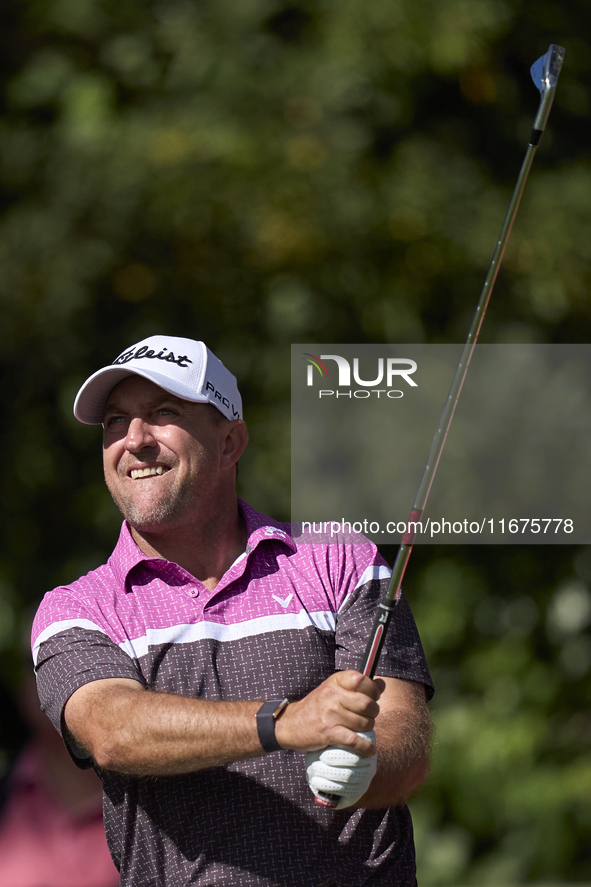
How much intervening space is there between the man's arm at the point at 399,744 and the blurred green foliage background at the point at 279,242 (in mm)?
2734

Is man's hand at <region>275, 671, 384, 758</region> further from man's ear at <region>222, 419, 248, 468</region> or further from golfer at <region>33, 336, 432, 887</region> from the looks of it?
man's ear at <region>222, 419, 248, 468</region>

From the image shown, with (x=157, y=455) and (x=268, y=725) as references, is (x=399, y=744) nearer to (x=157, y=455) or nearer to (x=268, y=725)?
(x=268, y=725)

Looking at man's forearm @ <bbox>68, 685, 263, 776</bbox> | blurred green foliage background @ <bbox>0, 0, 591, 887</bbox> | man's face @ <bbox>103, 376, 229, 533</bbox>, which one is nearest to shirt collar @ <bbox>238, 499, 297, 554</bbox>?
man's face @ <bbox>103, 376, 229, 533</bbox>

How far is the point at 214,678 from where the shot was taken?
195 cm

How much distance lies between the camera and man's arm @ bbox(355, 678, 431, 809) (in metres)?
1.84

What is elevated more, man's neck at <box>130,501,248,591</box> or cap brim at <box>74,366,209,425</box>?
cap brim at <box>74,366,209,425</box>

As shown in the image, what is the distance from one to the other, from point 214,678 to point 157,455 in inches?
19.4

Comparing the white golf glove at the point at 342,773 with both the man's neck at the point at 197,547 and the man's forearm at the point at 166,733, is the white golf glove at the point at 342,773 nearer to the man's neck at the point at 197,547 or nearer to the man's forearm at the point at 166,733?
the man's forearm at the point at 166,733

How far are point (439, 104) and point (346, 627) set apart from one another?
144 inches

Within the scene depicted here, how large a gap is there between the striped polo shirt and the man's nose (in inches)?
8.7

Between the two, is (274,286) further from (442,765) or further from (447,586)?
(442,765)

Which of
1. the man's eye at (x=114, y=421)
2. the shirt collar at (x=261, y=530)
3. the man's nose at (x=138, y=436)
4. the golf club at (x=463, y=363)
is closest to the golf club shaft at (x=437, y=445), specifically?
the golf club at (x=463, y=363)

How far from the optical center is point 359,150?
4.86 m

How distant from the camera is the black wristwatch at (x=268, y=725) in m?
1.70
